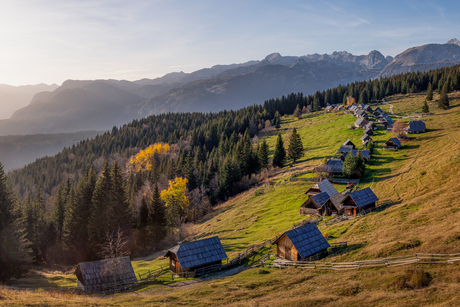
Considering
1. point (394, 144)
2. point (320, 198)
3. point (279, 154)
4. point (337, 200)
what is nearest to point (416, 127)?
point (394, 144)

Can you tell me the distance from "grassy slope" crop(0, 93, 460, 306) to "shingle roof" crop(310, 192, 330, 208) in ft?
16.3

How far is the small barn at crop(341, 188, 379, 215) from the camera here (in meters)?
48.2

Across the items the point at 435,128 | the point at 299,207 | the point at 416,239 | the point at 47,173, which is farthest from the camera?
the point at 47,173

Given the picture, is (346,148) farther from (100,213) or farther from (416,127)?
(100,213)

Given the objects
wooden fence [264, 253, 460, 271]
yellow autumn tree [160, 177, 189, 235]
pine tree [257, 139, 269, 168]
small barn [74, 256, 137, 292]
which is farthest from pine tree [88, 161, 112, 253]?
pine tree [257, 139, 269, 168]

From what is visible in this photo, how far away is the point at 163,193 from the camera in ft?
238

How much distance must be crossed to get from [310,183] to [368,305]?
55.3 metres

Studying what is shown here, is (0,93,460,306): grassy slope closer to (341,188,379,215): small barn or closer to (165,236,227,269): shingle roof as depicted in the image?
(341,188,379,215): small barn

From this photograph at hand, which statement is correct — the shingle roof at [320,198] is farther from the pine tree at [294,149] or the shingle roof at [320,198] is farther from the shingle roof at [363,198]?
the pine tree at [294,149]

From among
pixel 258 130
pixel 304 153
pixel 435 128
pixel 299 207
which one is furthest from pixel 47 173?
pixel 435 128

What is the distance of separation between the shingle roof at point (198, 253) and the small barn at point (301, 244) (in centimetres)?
900

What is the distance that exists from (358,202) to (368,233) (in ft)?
37.6

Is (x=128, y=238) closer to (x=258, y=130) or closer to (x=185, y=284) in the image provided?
(x=185, y=284)

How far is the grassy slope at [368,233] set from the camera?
22.5 metres
